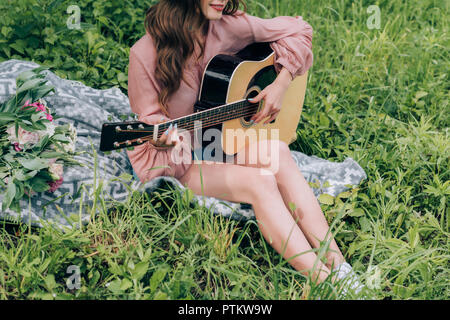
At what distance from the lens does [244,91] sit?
2721mm

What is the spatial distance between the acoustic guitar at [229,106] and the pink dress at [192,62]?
5 centimetres

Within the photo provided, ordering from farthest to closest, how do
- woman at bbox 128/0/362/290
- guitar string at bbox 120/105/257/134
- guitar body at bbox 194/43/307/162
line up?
guitar body at bbox 194/43/307/162 < woman at bbox 128/0/362/290 < guitar string at bbox 120/105/257/134

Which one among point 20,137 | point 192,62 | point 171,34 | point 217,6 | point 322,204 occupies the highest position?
point 217,6

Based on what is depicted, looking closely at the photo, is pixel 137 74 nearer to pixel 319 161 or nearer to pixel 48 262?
pixel 48 262

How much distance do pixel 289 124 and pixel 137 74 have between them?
1037 millimetres

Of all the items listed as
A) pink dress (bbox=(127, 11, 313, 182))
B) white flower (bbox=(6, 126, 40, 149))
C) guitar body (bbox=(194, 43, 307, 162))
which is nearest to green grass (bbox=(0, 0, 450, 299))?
pink dress (bbox=(127, 11, 313, 182))

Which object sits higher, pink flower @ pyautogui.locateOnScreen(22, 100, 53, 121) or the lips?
the lips

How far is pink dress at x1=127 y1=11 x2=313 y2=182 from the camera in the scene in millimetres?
2463

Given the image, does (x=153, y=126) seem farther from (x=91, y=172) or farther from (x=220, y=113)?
(x=91, y=172)

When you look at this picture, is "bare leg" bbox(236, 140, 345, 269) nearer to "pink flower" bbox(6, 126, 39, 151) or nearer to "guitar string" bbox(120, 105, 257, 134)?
"guitar string" bbox(120, 105, 257, 134)

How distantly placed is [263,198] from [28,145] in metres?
1.11

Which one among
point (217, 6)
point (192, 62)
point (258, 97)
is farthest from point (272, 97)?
point (217, 6)
